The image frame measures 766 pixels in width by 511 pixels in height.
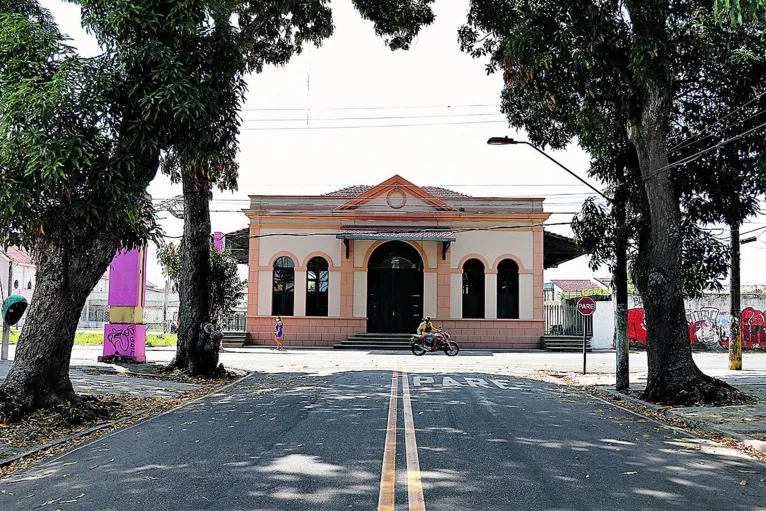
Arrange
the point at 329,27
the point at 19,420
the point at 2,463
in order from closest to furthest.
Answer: the point at 2,463, the point at 19,420, the point at 329,27

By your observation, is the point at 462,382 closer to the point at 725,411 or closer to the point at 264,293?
the point at 725,411

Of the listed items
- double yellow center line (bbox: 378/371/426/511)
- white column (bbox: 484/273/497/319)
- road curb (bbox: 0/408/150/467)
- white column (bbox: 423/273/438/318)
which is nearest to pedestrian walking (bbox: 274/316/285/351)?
white column (bbox: 423/273/438/318)

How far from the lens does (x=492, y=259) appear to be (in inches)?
1336

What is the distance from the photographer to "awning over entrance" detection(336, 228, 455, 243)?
31656 mm

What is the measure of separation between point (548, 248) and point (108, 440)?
101ft

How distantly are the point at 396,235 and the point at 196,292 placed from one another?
15.9 metres

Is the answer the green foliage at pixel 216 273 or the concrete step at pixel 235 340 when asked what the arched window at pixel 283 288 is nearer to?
the concrete step at pixel 235 340

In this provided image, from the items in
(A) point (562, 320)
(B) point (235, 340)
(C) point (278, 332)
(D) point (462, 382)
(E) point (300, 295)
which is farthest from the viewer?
(A) point (562, 320)

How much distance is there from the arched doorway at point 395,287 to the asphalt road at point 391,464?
74.3 feet

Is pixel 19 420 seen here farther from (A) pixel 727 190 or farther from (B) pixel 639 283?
(A) pixel 727 190

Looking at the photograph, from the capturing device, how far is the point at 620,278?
15453 mm

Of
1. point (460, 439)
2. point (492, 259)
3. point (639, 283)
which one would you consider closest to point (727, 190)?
point (639, 283)

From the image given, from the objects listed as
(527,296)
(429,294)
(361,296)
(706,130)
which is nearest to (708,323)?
(527,296)

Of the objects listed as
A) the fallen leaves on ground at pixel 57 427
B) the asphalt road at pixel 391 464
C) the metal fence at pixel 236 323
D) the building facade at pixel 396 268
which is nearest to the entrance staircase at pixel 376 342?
the building facade at pixel 396 268
